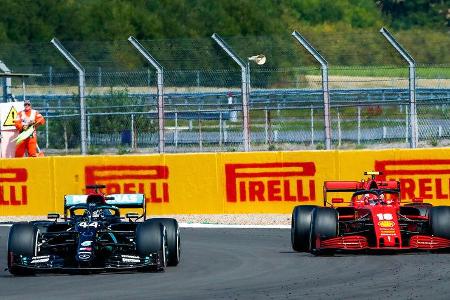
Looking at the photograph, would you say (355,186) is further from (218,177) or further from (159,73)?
(159,73)

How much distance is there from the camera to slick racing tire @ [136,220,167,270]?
16641 mm

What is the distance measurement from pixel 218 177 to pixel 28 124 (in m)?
5.64

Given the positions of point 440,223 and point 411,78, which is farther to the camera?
point 411,78

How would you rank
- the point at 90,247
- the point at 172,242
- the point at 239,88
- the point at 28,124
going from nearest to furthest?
the point at 90,247
the point at 172,242
the point at 239,88
the point at 28,124

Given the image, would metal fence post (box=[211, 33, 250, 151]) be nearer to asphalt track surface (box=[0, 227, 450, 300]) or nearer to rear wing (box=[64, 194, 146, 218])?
asphalt track surface (box=[0, 227, 450, 300])

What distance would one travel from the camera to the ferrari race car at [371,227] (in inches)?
716

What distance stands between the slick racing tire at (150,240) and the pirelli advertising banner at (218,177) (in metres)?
8.01

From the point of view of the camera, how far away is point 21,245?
16.7m

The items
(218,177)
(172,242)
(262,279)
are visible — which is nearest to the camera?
(262,279)

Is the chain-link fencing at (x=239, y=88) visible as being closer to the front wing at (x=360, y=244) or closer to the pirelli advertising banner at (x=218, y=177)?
the pirelli advertising banner at (x=218, y=177)

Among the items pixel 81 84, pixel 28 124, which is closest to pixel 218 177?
pixel 81 84

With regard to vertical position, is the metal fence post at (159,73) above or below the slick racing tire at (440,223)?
above

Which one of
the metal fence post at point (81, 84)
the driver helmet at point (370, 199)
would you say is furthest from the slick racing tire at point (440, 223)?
the metal fence post at point (81, 84)

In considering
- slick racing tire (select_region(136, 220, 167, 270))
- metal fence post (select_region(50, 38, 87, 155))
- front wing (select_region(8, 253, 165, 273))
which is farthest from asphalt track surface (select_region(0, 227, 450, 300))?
metal fence post (select_region(50, 38, 87, 155))
